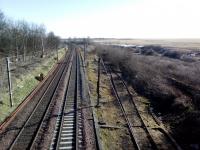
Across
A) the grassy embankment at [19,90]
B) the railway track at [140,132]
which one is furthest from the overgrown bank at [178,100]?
the grassy embankment at [19,90]

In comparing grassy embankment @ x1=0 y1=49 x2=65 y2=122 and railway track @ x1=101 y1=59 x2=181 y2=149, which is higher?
grassy embankment @ x1=0 y1=49 x2=65 y2=122

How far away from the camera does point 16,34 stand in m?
55.0

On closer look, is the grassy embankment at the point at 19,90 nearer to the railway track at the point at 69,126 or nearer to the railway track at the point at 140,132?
the railway track at the point at 69,126

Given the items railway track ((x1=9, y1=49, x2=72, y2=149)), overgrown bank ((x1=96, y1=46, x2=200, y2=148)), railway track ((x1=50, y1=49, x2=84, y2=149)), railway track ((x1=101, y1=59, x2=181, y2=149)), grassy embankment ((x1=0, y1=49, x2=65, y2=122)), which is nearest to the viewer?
railway track ((x1=50, y1=49, x2=84, y2=149))

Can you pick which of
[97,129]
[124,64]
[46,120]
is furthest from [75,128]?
[124,64]

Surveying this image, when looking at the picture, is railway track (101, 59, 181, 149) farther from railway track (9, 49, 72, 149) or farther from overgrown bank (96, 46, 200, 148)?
railway track (9, 49, 72, 149)

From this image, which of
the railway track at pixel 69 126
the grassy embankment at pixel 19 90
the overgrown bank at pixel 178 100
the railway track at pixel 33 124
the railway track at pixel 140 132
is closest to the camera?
the railway track at pixel 69 126

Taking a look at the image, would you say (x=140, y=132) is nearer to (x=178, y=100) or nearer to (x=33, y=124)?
(x=33, y=124)

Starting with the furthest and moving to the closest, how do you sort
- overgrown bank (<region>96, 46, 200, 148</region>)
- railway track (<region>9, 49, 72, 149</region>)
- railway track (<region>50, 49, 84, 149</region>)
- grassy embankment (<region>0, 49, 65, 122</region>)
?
1. grassy embankment (<region>0, 49, 65, 122</region>)
2. overgrown bank (<region>96, 46, 200, 148</region>)
3. railway track (<region>9, 49, 72, 149</region>)
4. railway track (<region>50, 49, 84, 149</region>)

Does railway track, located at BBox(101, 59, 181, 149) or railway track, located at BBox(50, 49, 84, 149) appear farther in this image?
railway track, located at BBox(101, 59, 181, 149)

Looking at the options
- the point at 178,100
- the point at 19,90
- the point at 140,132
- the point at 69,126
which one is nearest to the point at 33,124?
the point at 69,126

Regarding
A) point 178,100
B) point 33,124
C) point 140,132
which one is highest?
point 33,124

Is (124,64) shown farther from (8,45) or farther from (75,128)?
(75,128)

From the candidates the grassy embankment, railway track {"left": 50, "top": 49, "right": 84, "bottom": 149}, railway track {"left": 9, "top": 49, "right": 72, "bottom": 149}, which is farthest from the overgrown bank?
the grassy embankment
